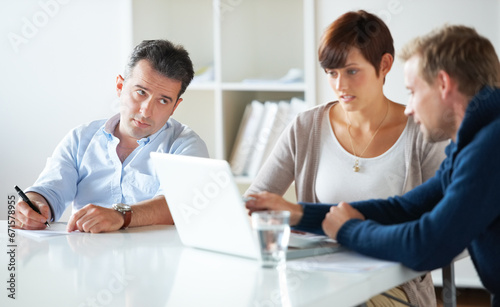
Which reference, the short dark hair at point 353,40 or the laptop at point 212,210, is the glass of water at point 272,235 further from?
the short dark hair at point 353,40

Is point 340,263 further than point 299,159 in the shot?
No

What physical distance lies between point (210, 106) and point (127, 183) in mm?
1383

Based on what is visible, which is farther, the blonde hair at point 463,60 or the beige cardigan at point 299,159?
the beige cardigan at point 299,159

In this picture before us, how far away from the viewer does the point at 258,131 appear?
3256mm

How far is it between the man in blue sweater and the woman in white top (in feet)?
1.24

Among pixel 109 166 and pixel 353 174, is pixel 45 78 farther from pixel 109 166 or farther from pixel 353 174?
pixel 353 174

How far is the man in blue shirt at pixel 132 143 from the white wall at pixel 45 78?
1.47 metres

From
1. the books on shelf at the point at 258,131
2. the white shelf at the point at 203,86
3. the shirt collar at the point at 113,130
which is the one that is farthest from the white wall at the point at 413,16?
the shirt collar at the point at 113,130

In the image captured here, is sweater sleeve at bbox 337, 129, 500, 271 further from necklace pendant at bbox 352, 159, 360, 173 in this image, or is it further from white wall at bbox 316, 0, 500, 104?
white wall at bbox 316, 0, 500, 104

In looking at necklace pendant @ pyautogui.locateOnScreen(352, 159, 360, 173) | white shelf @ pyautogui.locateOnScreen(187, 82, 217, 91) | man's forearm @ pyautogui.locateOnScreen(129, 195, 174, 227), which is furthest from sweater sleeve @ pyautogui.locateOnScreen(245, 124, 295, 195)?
white shelf @ pyautogui.locateOnScreen(187, 82, 217, 91)

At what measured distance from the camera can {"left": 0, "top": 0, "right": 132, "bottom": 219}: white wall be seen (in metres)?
3.63

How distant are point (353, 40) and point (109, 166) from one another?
0.83 meters

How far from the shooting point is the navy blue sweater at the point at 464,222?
4.13 ft

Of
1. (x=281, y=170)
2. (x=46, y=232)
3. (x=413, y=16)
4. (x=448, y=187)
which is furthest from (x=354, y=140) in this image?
(x=413, y=16)
